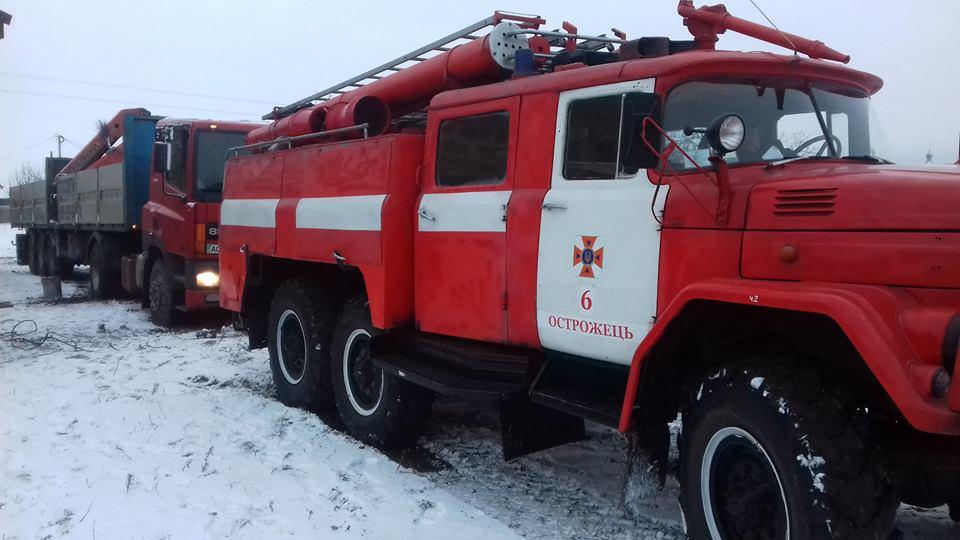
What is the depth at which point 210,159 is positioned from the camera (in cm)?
1134

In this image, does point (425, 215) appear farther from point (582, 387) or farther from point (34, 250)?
point (34, 250)

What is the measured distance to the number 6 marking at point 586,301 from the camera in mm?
4238

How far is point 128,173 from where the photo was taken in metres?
13.3

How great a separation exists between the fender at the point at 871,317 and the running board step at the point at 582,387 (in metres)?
0.97

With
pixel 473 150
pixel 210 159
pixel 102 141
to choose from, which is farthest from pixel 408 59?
pixel 102 141

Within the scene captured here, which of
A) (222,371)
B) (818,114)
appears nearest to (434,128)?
(818,114)

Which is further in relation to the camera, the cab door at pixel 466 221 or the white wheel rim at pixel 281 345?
the white wheel rim at pixel 281 345

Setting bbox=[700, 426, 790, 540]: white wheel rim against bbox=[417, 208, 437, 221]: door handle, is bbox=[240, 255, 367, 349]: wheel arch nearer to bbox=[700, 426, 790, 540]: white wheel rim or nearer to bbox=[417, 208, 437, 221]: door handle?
bbox=[417, 208, 437, 221]: door handle

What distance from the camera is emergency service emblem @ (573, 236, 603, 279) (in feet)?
13.8

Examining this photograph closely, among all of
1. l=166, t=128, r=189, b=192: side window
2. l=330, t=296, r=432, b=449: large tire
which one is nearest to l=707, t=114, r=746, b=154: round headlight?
l=330, t=296, r=432, b=449: large tire

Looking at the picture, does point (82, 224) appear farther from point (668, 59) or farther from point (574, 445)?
point (668, 59)

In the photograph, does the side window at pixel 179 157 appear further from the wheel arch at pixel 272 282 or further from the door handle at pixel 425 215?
the door handle at pixel 425 215

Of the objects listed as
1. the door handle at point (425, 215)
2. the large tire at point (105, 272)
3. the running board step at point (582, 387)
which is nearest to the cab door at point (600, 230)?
the running board step at point (582, 387)

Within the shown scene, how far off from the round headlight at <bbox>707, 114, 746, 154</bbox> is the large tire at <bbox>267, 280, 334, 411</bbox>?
4.19 m
